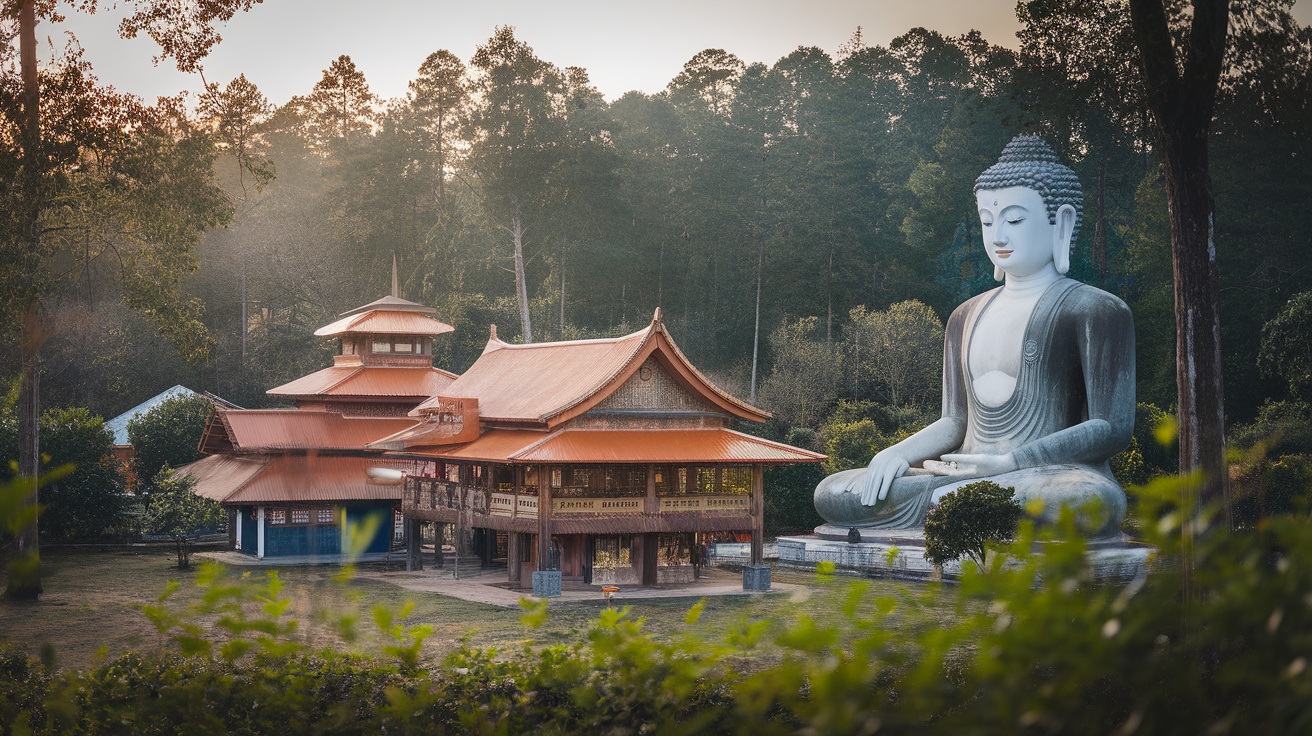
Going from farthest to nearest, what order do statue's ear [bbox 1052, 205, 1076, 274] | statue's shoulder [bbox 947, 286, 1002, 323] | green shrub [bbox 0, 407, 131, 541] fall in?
green shrub [bbox 0, 407, 131, 541]
statue's shoulder [bbox 947, 286, 1002, 323]
statue's ear [bbox 1052, 205, 1076, 274]

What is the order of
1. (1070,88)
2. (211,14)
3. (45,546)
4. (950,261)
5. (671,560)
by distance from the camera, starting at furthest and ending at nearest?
1. (950,261)
2. (45,546)
3. (671,560)
4. (211,14)
5. (1070,88)

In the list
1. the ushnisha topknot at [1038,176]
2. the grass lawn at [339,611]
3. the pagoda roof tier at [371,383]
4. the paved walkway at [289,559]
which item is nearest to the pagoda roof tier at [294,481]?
the paved walkway at [289,559]

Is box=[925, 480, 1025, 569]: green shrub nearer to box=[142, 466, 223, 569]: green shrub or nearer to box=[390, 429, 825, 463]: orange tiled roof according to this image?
box=[390, 429, 825, 463]: orange tiled roof

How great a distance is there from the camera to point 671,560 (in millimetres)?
29094

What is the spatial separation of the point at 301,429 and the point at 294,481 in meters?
2.70

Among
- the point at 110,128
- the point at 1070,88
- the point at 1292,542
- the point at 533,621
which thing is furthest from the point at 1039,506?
the point at 110,128

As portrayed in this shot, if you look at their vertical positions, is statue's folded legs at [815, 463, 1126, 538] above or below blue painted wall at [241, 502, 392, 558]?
above

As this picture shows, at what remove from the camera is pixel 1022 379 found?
29266mm

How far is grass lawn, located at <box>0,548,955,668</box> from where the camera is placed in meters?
19.5

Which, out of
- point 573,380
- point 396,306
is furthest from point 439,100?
point 573,380

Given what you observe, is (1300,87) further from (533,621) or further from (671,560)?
(671,560)

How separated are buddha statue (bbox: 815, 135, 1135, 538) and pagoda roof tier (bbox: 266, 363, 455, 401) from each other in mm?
12486

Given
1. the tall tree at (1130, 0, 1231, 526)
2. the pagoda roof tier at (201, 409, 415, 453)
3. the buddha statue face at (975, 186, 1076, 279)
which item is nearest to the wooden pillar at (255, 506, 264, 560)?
the pagoda roof tier at (201, 409, 415, 453)

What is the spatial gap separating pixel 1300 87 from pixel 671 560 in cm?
1796
